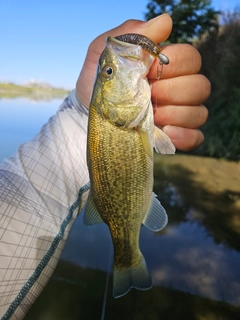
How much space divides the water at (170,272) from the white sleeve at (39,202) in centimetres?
194

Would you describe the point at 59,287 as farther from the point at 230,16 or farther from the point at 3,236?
the point at 230,16

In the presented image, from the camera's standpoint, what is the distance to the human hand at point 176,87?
1597 mm

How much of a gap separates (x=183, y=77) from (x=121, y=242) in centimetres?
101

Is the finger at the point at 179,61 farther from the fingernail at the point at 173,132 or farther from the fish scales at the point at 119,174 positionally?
the fish scales at the point at 119,174

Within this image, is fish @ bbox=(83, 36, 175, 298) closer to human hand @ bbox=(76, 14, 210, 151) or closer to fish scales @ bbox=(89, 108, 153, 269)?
fish scales @ bbox=(89, 108, 153, 269)

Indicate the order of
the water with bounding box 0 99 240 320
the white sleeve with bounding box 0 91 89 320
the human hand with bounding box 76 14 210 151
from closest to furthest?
the white sleeve with bounding box 0 91 89 320, the human hand with bounding box 76 14 210 151, the water with bounding box 0 99 240 320

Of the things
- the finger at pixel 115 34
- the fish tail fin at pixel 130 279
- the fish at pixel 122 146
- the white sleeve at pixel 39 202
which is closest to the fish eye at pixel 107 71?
the fish at pixel 122 146

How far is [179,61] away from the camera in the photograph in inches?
63.5

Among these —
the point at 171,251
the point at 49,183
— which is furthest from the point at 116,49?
the point at 171,251

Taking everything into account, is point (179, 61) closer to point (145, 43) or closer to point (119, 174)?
point (145, 43)

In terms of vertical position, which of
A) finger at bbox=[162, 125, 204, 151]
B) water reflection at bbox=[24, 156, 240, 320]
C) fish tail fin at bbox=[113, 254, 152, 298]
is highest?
finger at bbox=[162, 125, 204, 151]

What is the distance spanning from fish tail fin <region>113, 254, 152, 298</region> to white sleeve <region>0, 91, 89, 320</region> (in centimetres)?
42

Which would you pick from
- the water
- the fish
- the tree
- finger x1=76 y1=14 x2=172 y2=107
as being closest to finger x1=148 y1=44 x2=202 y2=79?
finger x1=76 y1=14 x2=172 y2=107

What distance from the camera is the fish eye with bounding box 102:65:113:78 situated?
137 cm
